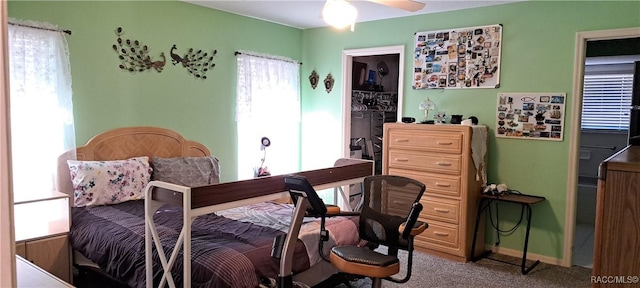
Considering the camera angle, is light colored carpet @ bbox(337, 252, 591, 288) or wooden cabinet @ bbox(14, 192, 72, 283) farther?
light colored carpet @ bbox(337, 252, 591, 288)

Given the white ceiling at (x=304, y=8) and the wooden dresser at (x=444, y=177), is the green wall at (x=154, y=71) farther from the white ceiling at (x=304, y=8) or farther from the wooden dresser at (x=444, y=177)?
the wooden dresser at (x=444, y=177)

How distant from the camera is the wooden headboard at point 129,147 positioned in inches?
147

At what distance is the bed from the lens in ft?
8.34

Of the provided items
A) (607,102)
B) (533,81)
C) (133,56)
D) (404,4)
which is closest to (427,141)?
(533,81)

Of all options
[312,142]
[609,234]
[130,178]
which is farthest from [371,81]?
[609,234]

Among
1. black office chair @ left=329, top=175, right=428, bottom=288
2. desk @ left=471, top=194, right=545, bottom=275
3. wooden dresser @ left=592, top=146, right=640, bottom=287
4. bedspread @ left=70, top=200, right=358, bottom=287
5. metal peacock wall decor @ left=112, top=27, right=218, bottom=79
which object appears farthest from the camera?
metal peacock wall decor @ left=112, top=27, right=218, bottom=79

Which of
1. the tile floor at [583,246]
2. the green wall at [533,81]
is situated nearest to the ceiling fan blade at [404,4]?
the green wall at [533,81]

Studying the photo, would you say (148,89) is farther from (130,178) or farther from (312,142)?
(312,142)

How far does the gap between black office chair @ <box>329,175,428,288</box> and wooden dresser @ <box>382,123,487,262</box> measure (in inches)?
57.8

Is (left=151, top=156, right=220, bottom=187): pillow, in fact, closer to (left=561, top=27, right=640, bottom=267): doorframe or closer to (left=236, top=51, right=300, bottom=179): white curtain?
(left=236, top=51, right=300, bottom=179): white curtain

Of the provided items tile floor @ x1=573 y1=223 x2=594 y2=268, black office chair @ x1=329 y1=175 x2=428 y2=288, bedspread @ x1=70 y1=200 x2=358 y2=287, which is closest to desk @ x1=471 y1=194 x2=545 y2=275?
tile floor @ x1=573 y1=223 x2=594 y2=268

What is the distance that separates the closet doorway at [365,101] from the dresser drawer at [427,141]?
107 centimetres

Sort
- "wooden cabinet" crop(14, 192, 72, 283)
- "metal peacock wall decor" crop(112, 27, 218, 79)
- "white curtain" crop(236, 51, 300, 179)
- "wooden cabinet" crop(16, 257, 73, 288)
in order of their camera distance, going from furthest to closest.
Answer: "white curtain" crop(236, 51, 300, 179) → "metal peacock wall decor" crop(112, 27, 218, 79) → "wooden cabinet" crop(14, 192, 72, 283) → "wooden cabinet" crop(16, 257, 73, 288)

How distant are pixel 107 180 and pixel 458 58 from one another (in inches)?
138
